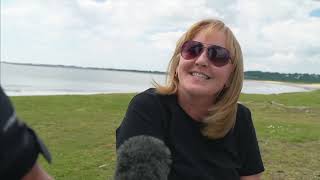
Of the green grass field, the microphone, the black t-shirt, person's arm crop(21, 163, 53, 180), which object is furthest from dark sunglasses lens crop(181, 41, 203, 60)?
the green grass field

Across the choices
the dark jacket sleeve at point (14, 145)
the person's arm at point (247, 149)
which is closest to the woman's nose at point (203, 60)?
the person's arm at point (247, 149)

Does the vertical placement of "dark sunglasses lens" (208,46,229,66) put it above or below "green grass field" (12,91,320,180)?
above

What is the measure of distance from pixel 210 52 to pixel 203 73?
0.15 meters

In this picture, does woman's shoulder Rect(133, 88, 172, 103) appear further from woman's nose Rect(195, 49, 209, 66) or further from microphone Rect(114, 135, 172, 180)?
microphone Rect(114, 135, 172, 180)

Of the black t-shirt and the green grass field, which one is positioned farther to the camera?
the green grass field

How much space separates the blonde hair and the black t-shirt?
59mm

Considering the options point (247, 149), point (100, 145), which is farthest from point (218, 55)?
point (100, 145)

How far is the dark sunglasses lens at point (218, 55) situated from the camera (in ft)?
11.7

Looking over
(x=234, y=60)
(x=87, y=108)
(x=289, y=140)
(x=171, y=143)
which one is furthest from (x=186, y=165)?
(x=87, y=108)

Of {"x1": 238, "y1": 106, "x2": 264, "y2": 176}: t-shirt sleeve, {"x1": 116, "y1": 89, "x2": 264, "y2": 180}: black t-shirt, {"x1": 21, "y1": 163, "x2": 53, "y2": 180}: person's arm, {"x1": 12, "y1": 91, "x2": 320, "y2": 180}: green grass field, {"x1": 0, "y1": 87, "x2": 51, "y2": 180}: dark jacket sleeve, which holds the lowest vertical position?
{"x1": 12, "y1": 91, "x2": 320, "y2": 180}: green grass field

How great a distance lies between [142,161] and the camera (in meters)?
1.88

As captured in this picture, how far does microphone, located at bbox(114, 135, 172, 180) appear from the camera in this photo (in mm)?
Result: 1862

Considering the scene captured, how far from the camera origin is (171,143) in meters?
3.48

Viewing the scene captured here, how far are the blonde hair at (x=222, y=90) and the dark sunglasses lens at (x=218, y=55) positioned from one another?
6 centimetres
